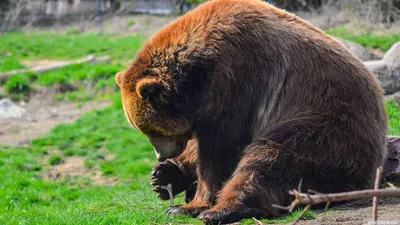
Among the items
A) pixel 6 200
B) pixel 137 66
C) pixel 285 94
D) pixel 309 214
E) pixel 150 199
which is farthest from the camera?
pixel 6 200

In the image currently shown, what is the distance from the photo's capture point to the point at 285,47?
18.9 ft

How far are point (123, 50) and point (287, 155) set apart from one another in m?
16.1

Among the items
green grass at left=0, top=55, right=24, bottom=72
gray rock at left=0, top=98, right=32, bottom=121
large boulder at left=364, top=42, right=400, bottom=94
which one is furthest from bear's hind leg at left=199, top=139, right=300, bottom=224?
green grass at left=0, top=55, right=24, bottom=72

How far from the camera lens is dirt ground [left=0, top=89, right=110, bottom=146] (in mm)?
14773

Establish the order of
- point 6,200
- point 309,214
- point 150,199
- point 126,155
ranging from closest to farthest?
point 309,214
point 150,199
point 6,200
point 126,155

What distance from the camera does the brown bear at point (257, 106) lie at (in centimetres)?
539

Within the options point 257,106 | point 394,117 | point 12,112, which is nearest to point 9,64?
point 12,112

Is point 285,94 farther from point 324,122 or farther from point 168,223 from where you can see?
point 168,223

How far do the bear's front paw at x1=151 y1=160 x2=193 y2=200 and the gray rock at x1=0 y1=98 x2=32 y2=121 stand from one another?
34.3 feet

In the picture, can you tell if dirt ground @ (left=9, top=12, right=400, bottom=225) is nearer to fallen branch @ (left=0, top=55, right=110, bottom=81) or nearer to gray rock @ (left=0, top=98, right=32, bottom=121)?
gray rock @ (left=0, top=98, right=32, bottom=121)

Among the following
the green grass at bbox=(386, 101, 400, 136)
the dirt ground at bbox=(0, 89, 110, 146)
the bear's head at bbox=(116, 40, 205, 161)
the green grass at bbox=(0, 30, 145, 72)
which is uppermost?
the bear's head at bbox=(116, 40, 205, 161)

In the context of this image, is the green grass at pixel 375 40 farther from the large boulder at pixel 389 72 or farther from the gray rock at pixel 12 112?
the gray rock at pixel 12 112

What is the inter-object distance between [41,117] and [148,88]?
1132cm

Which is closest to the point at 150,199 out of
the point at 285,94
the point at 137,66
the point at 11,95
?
the point at 137,66
